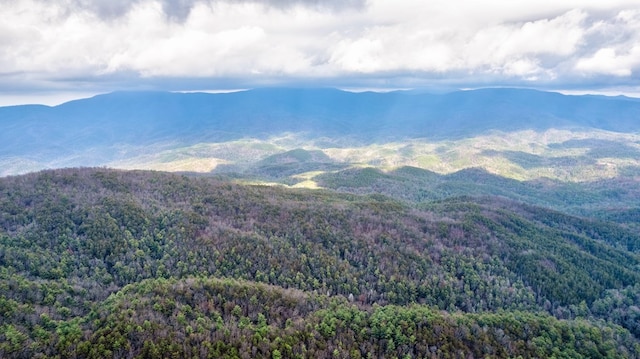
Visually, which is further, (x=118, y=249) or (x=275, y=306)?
(x=118, y=249)

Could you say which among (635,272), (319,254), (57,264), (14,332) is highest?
(14,332)

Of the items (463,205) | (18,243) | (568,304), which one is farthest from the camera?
(463,205)

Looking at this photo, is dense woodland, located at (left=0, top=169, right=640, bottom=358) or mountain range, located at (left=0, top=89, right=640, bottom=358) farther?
dense woodland, located at (left=0, top=169, right=640, bottom=358)

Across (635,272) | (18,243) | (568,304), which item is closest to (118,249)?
(18,243)

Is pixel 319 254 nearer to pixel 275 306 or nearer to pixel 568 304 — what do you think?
pixel 275 306

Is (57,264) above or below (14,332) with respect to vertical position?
below

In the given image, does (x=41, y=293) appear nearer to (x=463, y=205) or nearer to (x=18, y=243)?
(x=18, y=243)

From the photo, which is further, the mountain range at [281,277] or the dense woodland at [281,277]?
the dense woodland at [281,277]

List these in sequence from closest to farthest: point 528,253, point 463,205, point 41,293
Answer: point 41,293, point 528,253, point 463,205
